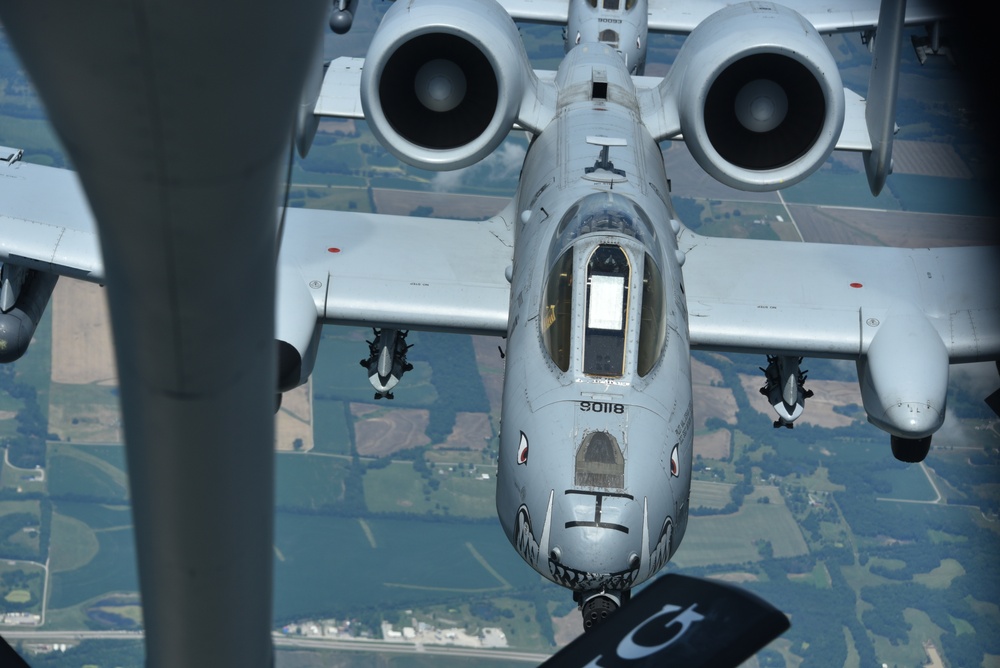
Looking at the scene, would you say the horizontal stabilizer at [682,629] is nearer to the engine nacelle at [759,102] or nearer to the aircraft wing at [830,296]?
the aircraft wing at [830,296]

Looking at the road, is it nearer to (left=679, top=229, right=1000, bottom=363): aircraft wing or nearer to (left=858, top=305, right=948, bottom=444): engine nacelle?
(left=679, top=229, right=1000, bottom=363): aircraft wing

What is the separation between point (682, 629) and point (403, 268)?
43.8ft

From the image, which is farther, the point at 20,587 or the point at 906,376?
the point at 20,587

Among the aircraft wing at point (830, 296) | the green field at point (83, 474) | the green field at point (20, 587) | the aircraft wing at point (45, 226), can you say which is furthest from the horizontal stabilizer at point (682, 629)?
the green field at point (83, 474)

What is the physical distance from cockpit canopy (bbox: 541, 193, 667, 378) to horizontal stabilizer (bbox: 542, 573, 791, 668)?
26.2 ft

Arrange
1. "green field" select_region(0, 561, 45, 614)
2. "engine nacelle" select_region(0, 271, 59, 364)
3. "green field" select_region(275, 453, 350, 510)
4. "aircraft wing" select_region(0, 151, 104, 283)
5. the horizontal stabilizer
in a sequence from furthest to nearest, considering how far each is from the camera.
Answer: "green field" select_region(275, 453, 350, 510)
"green field" select_region(0, 561, 45, 614)
"engine nacelle" select_region(0, 271, 59, 364)
"aircraft wing" select_region(0, 151, 104, 283)
the horizontal stabilizer

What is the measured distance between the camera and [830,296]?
19.3 metres

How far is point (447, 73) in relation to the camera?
20141mm

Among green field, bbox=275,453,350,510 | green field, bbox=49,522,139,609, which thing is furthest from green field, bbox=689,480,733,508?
green field, bbox=49,522,139,609

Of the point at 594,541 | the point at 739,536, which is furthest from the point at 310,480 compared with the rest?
the point at 594,541

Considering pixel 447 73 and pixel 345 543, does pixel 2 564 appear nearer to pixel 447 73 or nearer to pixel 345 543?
pixel 345 543

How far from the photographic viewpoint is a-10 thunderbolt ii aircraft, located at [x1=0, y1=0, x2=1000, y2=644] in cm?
1536

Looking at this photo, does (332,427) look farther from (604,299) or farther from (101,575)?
(604,299)

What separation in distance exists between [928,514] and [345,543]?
2520 centimetres
